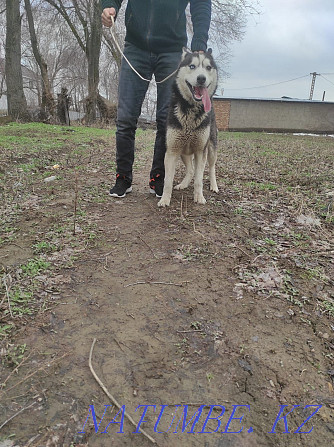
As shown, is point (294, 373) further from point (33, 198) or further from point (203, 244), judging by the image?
point (33, 198)

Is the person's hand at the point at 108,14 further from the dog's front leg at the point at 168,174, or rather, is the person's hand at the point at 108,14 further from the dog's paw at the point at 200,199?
the dog's paw at the point at 200,199

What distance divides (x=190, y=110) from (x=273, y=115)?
23.8m

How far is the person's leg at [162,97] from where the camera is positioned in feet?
11.6

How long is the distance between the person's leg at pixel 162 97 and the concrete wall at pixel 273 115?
72.8 feet

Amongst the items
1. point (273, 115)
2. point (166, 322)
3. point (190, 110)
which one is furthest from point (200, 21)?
point (273, 115)

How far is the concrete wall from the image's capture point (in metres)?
24.8

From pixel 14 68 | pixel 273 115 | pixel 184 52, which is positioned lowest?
pixel 184 52

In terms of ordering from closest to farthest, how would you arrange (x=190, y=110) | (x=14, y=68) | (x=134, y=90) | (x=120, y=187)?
(x=190, y=110) → (x=134, y=90) → (x=120, y=187) → (x=14, y=68)

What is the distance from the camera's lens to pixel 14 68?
12.7 meters

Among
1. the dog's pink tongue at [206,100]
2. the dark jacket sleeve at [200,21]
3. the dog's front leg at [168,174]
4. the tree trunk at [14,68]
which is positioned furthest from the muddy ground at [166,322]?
the tree trunk at [14,68]

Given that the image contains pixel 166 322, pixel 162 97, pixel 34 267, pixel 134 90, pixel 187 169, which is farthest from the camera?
pixel 187 169

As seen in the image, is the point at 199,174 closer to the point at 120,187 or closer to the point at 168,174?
the point at 168,174

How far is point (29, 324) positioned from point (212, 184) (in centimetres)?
307

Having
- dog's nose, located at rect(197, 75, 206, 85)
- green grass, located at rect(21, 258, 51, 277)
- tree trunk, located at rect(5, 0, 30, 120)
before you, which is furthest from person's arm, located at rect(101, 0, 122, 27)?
tree trunk, located at rect(5, 0, 30, 120)
